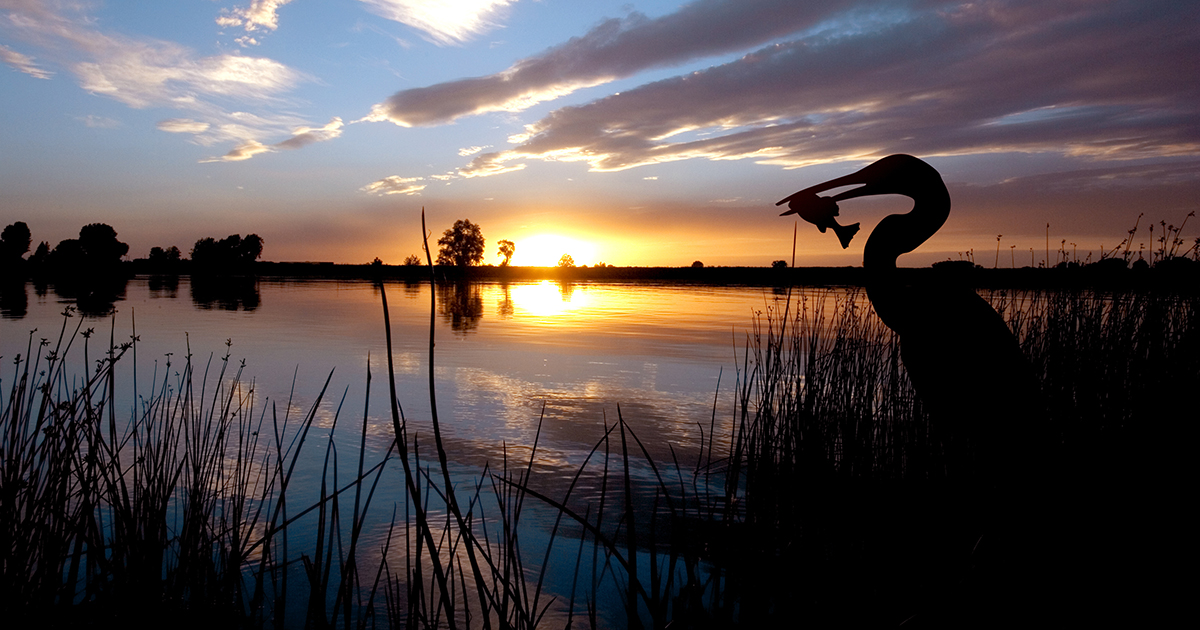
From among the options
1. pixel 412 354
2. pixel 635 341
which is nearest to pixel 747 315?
pixel 635 341

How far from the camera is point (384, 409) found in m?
6.94

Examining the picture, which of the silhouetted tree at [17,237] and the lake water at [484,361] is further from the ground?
the silhouetted tree at [17,237]

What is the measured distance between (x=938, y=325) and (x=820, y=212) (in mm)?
655

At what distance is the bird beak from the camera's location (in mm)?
2578

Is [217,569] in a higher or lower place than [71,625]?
lower

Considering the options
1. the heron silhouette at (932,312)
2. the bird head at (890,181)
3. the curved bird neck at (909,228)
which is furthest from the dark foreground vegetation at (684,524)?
the bird head at (890,181)

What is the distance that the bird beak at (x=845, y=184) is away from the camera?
8.46 feet

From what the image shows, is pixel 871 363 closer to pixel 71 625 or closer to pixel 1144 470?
pixel 1144 470

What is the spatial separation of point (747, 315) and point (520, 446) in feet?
47.5

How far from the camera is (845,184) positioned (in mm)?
2629

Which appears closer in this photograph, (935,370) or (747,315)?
(935,370)

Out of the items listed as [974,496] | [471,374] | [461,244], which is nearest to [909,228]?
[974,496]

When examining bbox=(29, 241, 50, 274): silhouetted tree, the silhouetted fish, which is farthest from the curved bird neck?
bbox=(29, 241, 50, 274): silhouetted tree

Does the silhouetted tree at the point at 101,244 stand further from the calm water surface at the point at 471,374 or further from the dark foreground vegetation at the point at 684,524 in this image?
the dark foreground vegetation at the point at 684,524
